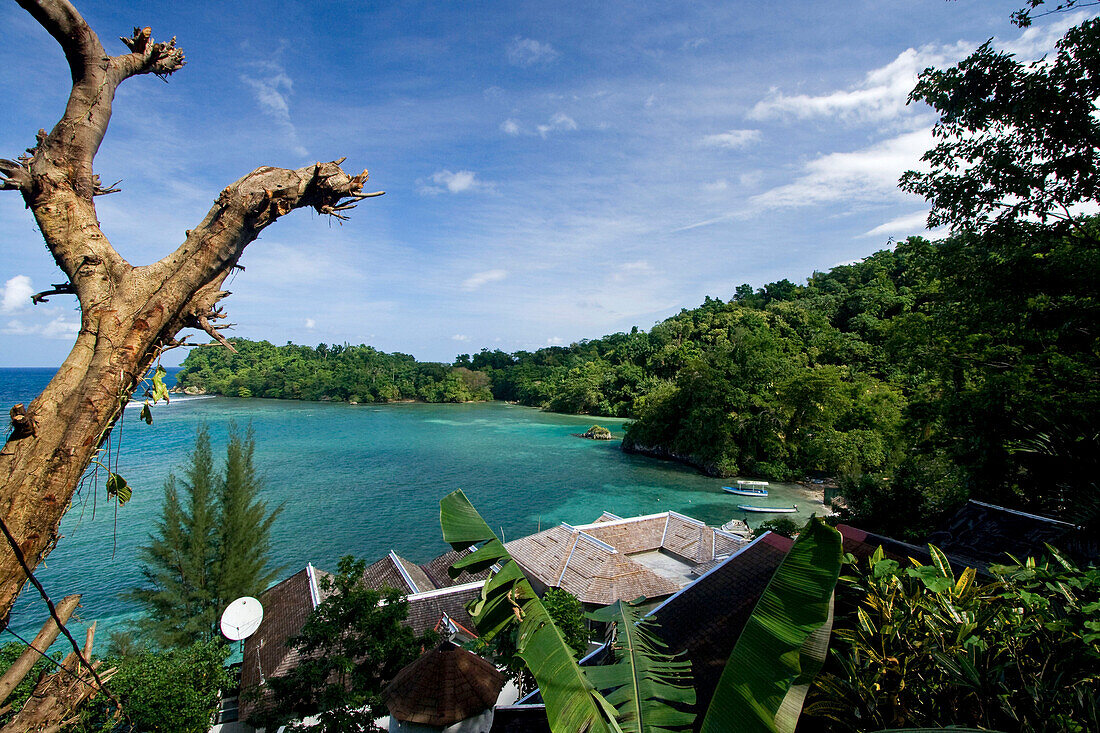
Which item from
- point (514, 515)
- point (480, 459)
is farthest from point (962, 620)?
point (480, 459)

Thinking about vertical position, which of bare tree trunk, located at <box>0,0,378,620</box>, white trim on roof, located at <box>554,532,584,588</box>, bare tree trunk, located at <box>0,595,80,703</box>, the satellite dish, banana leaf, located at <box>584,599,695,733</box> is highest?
bare tree trunk, located at <box>0,0,378,620</box>

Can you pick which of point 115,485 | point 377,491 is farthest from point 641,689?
point 377,491

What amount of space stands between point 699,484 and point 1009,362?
20.0 m

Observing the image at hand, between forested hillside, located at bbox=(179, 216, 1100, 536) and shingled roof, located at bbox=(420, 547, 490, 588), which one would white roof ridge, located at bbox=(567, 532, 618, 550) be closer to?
shingled roof, located at bbox=(420, 547, 490, 588)

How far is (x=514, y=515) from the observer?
21719mm

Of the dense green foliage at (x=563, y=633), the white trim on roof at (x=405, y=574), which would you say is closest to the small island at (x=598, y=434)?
the white trim on roof at (x=405, y=574)

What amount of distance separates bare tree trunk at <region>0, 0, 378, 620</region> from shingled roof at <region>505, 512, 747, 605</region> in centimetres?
1051

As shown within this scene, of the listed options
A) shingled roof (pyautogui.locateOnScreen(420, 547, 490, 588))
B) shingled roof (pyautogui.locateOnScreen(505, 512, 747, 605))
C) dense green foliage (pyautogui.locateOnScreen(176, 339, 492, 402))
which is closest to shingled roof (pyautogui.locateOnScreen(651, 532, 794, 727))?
shingled roof (pyautogui.locateOnScreen(505, 512, 747, 605))

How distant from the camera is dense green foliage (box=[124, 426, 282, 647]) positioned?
35.6 feet

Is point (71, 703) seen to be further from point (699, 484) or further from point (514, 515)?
point (699, 484)

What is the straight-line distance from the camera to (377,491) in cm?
2544

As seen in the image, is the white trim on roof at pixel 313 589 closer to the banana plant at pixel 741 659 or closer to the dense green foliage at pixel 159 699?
the dense green foliage at pixel 159 699

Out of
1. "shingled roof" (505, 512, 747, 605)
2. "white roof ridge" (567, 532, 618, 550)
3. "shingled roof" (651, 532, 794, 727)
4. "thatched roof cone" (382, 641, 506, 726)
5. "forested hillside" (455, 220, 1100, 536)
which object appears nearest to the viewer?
"shingled roof" (651, 532, 794, 727)

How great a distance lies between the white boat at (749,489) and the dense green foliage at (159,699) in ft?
78.7
